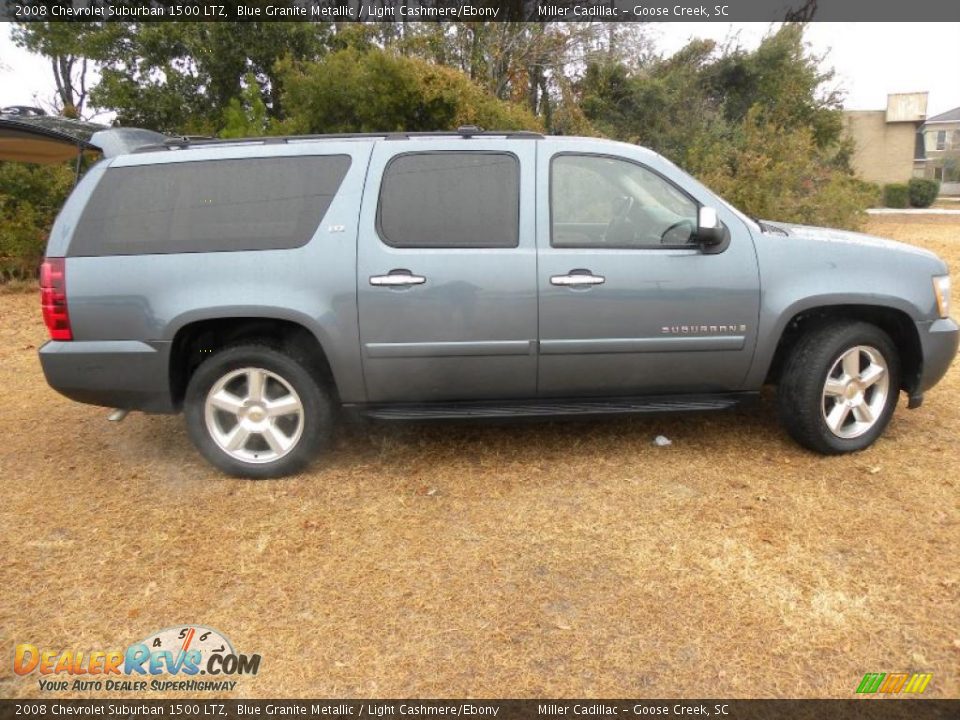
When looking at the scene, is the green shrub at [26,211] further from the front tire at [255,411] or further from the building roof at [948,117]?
the building roof at [948,117]

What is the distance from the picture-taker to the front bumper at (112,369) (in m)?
3.60

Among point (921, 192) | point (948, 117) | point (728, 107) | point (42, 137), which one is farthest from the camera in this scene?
point (948, 117)

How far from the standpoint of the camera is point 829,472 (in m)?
3.73

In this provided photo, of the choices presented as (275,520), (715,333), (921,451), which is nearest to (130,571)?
(275,520)

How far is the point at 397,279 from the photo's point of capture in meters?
3.54

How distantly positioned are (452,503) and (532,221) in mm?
1522

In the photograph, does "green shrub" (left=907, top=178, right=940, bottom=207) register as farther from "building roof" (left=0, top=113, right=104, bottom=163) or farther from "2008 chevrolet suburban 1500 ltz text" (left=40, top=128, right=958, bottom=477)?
"building roof" (left=0, top=113, right=104, bottom=163)

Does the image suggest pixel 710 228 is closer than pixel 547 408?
Yes

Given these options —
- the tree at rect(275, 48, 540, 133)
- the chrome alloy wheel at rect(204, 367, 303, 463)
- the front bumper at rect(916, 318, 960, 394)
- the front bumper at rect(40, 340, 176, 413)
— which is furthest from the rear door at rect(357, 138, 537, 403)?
the tree at rect(275, 48, 540, 133)

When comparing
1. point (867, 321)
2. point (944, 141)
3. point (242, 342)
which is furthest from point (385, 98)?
point (944, 141)

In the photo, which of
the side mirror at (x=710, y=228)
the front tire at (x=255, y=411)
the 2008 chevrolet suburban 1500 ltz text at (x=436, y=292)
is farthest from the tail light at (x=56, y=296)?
the side mirror at (x=710, y=228)

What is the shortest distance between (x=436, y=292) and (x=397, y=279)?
8.2 inches

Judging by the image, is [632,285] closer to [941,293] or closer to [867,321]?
[867,321]

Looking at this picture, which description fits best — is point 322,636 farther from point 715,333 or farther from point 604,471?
point 715,333
